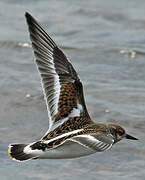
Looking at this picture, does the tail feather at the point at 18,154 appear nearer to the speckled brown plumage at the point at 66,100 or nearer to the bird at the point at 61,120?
the bird at the point at 61,120

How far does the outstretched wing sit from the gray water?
0.51 meters

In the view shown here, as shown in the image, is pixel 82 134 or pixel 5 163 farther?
pixel 5 163

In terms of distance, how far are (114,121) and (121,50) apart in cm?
260

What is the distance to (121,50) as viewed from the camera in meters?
8.75

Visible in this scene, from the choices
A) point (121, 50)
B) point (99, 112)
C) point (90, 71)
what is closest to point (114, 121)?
point (99, 112)

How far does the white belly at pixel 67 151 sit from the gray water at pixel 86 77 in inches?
21.1

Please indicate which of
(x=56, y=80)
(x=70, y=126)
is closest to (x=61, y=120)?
(x=70, y=126)

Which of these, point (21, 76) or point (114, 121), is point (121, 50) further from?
point (114, 121)

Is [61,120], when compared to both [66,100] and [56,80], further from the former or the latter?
[56,80]

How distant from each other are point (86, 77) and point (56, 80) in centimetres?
212

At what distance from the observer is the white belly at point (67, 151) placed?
4605 mm

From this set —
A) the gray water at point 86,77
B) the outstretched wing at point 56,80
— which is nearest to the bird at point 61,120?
the outstretched wing at point 56,80

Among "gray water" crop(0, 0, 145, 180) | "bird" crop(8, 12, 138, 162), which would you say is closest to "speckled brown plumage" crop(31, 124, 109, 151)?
"bird" crop(8, 12, 138, 162)

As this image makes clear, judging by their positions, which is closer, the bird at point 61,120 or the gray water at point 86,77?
the bird at point 61,120
